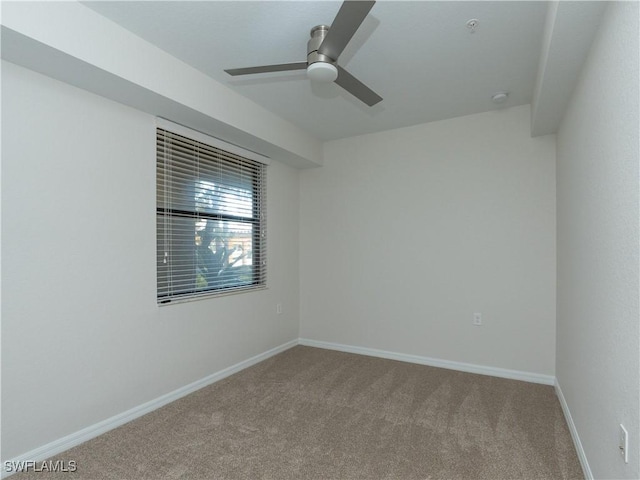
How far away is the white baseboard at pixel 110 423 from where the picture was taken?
1.97 m

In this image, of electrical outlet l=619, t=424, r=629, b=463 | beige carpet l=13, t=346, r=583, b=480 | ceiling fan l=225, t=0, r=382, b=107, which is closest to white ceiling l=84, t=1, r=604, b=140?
ceiling fan l=225, t=0, r=382, b=107

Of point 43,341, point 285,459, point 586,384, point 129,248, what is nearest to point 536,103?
point 586,384

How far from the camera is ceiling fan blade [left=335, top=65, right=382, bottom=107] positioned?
2.01 m

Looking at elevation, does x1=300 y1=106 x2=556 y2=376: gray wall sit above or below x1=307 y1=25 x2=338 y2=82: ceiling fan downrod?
below

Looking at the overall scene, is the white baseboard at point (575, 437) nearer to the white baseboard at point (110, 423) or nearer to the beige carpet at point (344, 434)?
the beige carpet at point (344, 434)

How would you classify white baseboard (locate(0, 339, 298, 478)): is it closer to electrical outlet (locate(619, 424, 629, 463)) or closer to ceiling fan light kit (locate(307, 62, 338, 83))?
ceiling fan light kit (locate(307, 62, 338, 83))

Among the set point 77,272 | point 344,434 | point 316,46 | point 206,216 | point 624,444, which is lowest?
point 344,434

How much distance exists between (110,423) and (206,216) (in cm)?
168

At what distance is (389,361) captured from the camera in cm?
370

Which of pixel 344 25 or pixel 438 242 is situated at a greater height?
pixel 344 25

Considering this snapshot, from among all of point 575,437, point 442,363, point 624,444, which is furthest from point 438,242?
point 624,444

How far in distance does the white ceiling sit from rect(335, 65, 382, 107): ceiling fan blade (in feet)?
1.04

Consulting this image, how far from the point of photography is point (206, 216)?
3.15 m

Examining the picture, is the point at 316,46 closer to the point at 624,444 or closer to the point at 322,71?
the point at 322,71
